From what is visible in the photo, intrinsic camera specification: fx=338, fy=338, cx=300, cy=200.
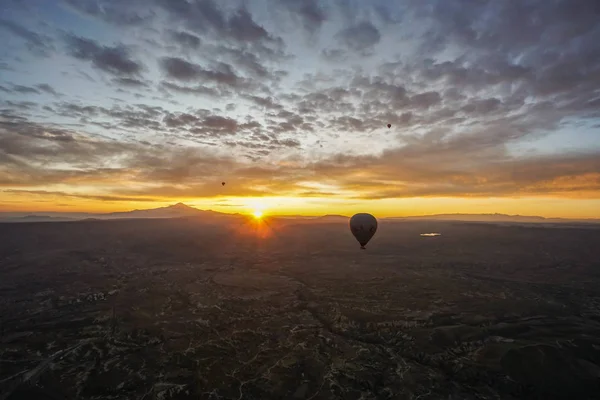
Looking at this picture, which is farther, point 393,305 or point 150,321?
point 393,305

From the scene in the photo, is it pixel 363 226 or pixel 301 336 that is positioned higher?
pixel 363 226

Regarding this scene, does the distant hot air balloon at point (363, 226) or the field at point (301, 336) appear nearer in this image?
the field at point (301, 336)

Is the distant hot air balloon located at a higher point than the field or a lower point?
higher

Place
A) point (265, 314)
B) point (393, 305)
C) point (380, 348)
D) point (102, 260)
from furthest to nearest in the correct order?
point (102, 260)
point (393, 305)
point (265, 314)
point (380, 348)

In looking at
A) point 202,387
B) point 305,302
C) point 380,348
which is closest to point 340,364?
point 380,348

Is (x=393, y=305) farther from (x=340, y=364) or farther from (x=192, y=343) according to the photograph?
(x=192, y=343)

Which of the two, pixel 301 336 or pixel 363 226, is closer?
pixel 301 336

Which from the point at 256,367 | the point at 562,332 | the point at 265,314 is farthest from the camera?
the point at 265,314

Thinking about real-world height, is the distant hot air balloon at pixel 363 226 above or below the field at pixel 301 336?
above
